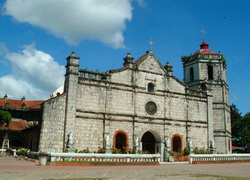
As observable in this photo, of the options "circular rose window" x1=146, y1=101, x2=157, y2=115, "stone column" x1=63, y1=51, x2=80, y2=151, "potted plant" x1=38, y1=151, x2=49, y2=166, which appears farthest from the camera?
"circular rose window" x1=146, y1=101, x2=157, y2=115

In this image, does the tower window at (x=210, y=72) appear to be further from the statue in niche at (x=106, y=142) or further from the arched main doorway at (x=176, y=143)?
the statue in niche at (x=106, y=142)

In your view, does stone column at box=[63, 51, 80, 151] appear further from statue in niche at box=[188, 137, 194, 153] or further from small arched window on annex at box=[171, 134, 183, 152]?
statue in niche at box=[188, 137, 194, 153]

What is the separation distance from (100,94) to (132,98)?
11.6 ft

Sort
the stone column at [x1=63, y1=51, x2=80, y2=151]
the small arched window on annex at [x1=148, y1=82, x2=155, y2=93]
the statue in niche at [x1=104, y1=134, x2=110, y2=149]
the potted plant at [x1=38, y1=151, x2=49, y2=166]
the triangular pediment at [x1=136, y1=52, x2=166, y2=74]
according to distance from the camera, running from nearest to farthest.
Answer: the potted plant at [x1=38, y1=151, x2=49, y2=166]
the stone column at [x1=63, y1=51, x2=80, y2=151]
the statue in niche at [x1=104, y1=134, x2=110, y2=149]
the triangular pediment at [x1=136, y1=52, x2=166, y2=74]
the small arched window on annex at [x1=148, y1=82, x2=155, y2=93]

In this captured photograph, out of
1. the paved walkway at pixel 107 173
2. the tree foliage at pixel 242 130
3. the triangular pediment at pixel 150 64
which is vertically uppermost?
the triangular pediment at pixel 150 64

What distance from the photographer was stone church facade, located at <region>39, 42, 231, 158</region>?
898 inches

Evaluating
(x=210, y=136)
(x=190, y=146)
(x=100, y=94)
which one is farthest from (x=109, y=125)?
(x=210, y=136)

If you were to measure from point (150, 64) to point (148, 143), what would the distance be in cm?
855

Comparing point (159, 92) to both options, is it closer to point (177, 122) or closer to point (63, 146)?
point (177, 122)

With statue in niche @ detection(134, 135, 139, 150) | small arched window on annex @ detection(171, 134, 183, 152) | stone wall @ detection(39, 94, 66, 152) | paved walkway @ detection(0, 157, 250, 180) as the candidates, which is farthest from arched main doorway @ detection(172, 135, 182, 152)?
paved walkway @ detection(0, 157, 250, 180)

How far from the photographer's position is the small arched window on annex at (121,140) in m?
25.2

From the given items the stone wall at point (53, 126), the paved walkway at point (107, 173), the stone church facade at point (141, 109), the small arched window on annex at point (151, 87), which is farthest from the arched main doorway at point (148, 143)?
A: the paved walkway at point (107, 173)

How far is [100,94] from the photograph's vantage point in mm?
24797

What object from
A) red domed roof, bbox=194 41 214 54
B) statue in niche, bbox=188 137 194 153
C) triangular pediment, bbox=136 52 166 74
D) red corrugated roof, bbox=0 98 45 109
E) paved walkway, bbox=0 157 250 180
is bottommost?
paved walkway, bbox=0 157 250 180
